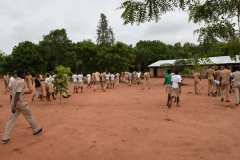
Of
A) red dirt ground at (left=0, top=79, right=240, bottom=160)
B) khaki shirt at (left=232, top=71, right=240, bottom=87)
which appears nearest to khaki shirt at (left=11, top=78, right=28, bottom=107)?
red dirt ground at (left=0, top=79, right=240, bottom=160)

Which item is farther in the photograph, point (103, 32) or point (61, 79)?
point (103, 32)

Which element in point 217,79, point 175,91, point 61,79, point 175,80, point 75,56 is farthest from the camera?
point 75,56

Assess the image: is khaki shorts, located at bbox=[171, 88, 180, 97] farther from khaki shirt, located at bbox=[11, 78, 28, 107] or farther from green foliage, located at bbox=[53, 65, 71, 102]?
khaki shirt, located at bbox=[11, 78, 28, 107]

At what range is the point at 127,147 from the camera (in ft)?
25.1

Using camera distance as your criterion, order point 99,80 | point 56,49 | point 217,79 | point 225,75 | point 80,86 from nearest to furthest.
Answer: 1. point 225,75
2. point 217,79
3. point 80,86
4. point 99,80
5. point 56,49

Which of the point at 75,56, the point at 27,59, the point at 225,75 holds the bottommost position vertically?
the point at 225,75

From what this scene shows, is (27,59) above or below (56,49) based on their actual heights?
below

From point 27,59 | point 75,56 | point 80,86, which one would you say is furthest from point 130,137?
point 27,59

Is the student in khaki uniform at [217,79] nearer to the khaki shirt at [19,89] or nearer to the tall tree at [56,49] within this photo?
the khaki shirt at [19,89]

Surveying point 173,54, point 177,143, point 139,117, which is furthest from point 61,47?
point 177,143

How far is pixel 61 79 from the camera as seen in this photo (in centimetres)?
1688

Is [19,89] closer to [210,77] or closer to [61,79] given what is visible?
[61,79]

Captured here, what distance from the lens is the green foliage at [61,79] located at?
16.7 metres

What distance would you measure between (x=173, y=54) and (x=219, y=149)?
68.7 meters
